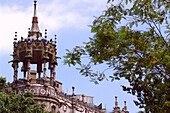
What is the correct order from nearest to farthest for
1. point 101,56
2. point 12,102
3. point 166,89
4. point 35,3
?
point 166,89 < point 101,56 < point 12,102 < point 35,3

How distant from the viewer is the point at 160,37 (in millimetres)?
18344

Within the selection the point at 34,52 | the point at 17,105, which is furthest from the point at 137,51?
the point at 34,52

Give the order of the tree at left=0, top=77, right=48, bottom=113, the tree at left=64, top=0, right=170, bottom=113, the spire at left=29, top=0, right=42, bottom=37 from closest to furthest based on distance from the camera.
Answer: the tree at left=64, top=0, right=170, bottom=113 < the tree at left=0, top=77, right=48, bottom=113 < the spire at left=29, top=0, right=42, bottom=37

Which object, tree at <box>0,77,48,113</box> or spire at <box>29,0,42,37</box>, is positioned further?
spire at <box>29,0,42,37</box>

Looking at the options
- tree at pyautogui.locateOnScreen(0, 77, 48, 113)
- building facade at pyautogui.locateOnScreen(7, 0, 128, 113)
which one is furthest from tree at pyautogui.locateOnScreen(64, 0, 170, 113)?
building facade at pyautogui.locateOnScreen(7, 0, 128, 113)

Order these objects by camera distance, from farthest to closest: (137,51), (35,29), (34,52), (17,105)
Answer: (35,29) < (34,52) < (17,105) < (137,51)

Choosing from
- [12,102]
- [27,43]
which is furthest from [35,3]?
[12,102]

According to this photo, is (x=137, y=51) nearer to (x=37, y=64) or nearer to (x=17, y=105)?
(x=17, y=105)

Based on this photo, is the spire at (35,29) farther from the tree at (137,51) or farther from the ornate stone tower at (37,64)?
the tree at (137,51)

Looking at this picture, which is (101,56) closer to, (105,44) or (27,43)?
(105,44)

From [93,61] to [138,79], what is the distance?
2178 millimetres

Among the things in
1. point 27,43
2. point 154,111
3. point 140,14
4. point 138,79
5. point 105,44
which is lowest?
point 154,111

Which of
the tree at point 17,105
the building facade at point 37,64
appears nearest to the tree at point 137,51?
the tree at point 17,105

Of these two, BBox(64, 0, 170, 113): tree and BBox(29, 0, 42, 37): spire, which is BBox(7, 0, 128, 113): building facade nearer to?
BBox(29, 0, 42, 37): spire
